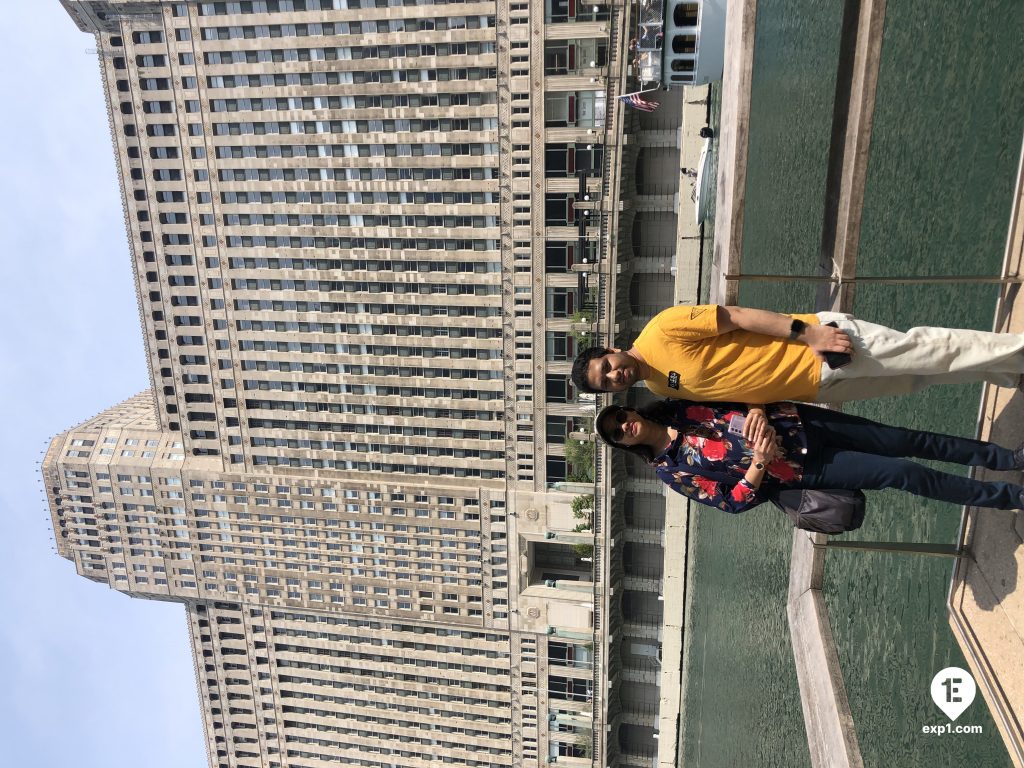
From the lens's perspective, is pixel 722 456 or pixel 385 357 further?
pixel 385 357

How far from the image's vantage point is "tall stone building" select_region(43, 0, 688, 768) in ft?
127

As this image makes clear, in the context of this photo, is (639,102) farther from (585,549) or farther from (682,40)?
(585,549)

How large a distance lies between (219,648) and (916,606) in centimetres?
5482

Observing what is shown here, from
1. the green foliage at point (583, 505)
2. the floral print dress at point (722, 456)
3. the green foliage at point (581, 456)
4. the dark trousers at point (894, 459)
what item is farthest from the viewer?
the green foliage at point (583, 505)

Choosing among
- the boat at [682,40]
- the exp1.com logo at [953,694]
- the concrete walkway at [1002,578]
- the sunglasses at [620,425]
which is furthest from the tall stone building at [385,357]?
the sunglasses at [620,425]

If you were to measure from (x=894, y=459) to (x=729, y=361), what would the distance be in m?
1.92

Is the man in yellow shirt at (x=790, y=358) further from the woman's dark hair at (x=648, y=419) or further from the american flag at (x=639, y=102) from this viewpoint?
the american flag at (x=639, y=102)

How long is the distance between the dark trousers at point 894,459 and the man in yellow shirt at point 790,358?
41cm

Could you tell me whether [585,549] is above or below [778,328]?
below

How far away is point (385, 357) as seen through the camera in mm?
43781

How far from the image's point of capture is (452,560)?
153 feet

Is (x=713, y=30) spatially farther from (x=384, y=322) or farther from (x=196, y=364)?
(x=196, y=364)

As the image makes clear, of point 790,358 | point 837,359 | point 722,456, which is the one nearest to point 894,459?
point 837,359

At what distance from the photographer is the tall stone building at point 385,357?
3881 centimetres
